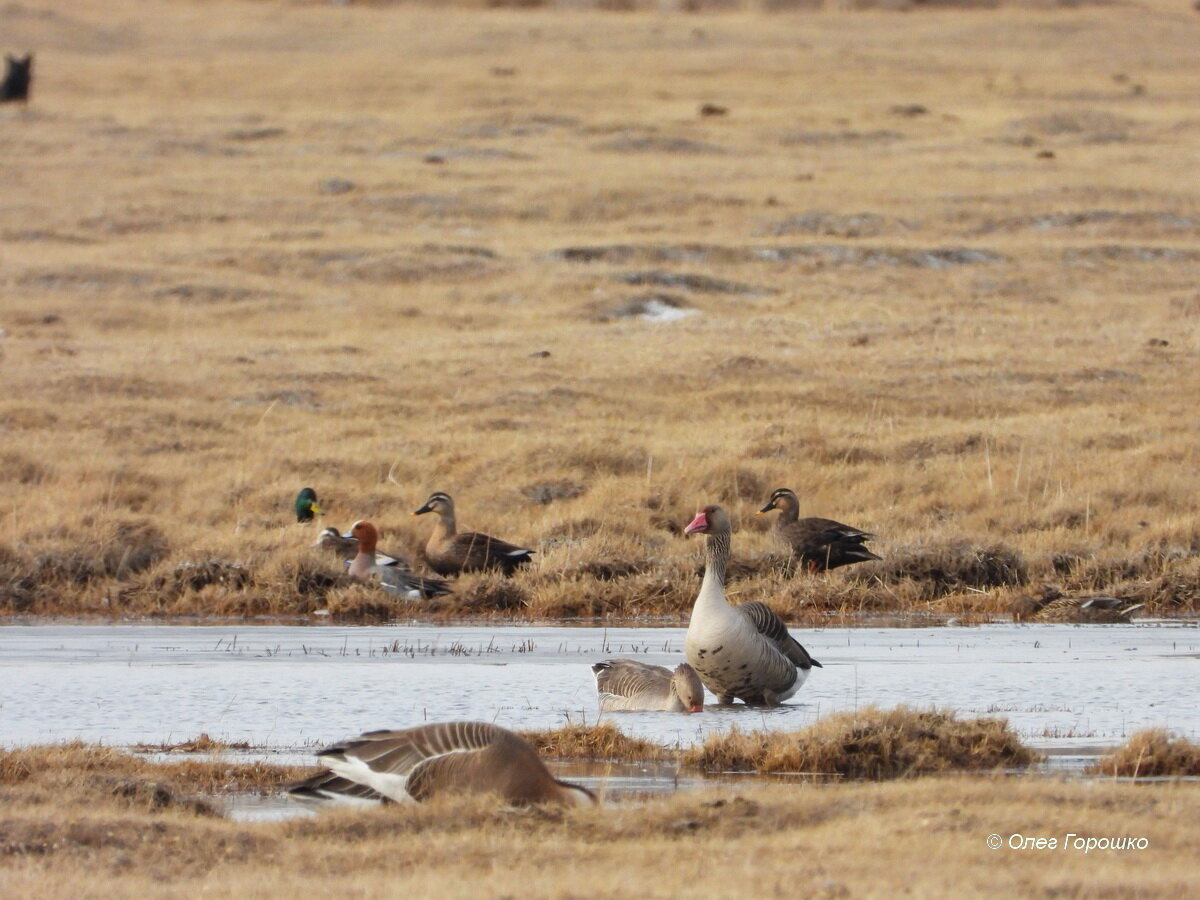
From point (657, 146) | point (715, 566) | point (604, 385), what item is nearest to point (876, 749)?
point (715, 566)

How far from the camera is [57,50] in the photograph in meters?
73.6

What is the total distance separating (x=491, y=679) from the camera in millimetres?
11719

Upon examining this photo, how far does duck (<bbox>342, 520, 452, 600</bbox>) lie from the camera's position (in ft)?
51.5

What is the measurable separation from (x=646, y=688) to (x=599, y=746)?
138 cm

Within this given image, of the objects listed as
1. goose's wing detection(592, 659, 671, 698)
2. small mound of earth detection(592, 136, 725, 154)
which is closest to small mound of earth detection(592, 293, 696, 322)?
goose's wing detection(592, 659, 671, 698)

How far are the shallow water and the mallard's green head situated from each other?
297 centimetres

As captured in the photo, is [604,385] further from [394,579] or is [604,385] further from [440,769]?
[440,769]

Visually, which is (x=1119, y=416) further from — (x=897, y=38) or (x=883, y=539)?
(x=897, y=38)

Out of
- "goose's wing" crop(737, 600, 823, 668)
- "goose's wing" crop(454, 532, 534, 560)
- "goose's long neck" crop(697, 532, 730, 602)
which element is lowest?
"goose's wing" crop(454, 532, 534, 560)

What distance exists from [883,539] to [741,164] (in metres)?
31.6

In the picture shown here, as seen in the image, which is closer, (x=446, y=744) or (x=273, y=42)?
(x=446, y=744)

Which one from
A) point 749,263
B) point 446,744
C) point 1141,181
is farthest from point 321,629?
point 1141,181

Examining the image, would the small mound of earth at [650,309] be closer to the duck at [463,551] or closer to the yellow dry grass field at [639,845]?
the duck at [463,551]

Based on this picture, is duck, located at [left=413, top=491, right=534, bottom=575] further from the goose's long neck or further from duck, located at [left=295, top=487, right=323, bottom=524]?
the goose's long neck
